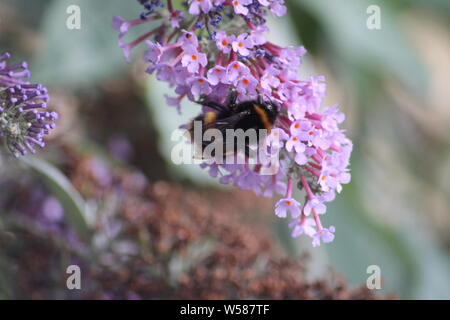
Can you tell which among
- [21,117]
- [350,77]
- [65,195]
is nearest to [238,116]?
[21,117]

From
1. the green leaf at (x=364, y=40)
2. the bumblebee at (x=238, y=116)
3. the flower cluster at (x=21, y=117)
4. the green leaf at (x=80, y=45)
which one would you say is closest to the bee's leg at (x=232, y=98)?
the bumblebee at (x=238, y=116)

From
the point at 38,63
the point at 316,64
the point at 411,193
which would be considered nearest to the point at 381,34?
the point at 316,64

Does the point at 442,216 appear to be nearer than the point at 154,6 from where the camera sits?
No

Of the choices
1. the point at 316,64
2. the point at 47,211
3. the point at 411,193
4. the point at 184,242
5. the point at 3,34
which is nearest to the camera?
the point at 184,242

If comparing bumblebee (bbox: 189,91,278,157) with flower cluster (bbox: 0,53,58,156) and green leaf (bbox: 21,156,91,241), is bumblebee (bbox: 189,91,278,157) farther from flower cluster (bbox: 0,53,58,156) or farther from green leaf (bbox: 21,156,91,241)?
green leaf (bbox: 21,156,91,241)

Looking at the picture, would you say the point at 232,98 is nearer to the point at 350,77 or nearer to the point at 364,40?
the point at 364,40

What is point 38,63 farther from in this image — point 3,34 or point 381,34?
point 381,34

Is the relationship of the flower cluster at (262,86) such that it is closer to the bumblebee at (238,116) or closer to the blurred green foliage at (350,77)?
the bumblebee at (238,116)

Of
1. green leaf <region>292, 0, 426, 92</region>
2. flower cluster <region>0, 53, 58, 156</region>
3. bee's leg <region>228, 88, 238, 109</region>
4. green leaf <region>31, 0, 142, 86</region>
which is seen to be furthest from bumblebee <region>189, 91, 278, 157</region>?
green leaf <region>292, 0, 426, 92</region>

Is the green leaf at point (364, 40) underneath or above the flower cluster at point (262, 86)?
above
